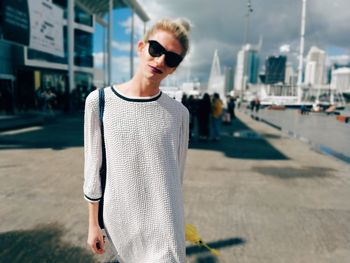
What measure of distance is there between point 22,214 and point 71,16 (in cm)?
2558

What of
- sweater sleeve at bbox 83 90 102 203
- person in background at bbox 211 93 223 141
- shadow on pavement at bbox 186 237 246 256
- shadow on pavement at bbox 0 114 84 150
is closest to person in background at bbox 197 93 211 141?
person in background at bbox 211 93 223 141

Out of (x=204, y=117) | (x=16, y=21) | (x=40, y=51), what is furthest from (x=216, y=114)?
(x=40, y=51)

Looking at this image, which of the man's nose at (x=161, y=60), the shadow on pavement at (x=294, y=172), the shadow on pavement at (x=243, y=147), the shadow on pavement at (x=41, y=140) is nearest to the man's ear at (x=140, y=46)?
the man's nose at (x=161, y=60)

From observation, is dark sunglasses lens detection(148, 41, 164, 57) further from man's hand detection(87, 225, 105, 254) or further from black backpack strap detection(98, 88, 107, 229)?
man's hand detection(87, 225, 105, 254)

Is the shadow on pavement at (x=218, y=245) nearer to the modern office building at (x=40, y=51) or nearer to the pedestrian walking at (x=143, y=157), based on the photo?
the pedestrian walking at (x=143, y=157)

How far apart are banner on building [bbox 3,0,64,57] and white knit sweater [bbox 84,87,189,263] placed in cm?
1807

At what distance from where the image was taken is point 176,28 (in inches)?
54.7

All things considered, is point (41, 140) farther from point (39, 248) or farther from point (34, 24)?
point (34, 24)

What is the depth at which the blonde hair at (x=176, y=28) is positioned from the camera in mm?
1388

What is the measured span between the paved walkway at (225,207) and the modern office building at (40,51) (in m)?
12.1

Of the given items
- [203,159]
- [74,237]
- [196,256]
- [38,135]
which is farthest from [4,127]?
[196,256]

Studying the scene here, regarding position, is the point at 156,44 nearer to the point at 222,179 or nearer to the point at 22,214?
the point at 22,214

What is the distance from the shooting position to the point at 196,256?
3.08 m

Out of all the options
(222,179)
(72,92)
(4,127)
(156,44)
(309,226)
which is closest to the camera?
(156,44)
